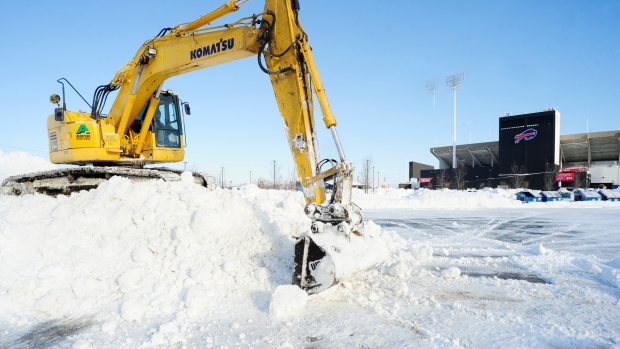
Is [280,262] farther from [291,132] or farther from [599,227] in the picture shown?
[599,227]

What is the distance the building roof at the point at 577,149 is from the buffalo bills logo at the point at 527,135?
411cm

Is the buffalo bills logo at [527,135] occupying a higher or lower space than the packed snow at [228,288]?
higher

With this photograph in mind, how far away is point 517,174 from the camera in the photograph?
160ft

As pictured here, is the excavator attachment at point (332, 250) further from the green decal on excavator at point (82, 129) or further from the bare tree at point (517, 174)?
the bare tree at point (517, 174)

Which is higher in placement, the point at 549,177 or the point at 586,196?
the point at 549,177

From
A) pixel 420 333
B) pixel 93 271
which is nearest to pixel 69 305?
pixel 93 271

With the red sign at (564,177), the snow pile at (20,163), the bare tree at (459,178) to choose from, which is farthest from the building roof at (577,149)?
Answer: the snow pile at (20,163)

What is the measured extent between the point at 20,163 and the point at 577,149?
63694 millimetres

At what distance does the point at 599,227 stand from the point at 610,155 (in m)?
52.0

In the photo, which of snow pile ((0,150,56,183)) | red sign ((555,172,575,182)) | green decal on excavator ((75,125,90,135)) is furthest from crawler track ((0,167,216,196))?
red sign ((555,172,575,182))

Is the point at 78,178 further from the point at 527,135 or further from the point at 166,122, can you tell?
the point at 527,135

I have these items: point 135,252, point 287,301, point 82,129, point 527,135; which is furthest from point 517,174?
point 135,252

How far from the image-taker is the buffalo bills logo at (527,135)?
48653mm

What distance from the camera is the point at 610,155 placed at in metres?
52.6
